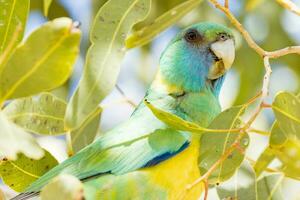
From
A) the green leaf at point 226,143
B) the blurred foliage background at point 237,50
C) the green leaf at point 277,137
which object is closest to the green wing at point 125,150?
the green leaf at point 226,143

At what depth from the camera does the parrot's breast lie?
7.30ft

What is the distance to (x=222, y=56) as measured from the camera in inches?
104

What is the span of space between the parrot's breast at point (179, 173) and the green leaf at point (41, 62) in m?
0.69

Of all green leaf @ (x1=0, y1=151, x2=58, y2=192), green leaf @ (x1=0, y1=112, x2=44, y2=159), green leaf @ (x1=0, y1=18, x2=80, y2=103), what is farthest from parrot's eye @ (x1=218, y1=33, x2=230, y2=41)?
Answer: green leaf @ (x1=0, y1=112, x2=44, y2=159)

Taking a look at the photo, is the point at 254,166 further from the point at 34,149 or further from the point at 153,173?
the point at 34,149

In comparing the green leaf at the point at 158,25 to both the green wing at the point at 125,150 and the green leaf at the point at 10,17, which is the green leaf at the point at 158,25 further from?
the green leaf at the point at 10,17

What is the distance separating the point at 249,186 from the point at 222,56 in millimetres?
600

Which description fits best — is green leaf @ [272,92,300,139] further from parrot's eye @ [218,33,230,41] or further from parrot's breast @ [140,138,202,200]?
parrot's eye @ [218,33,230,41]

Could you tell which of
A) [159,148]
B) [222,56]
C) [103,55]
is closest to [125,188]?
[159,148]

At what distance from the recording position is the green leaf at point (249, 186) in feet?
7.31

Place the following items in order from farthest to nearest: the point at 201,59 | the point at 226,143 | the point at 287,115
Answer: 1. the point at 201,59
2. the point at 226,143
3. the point at 287,115

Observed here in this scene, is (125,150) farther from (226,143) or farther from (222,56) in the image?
(222,56)

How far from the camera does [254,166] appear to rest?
2.29 metres

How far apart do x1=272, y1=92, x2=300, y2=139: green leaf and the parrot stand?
346 mm
